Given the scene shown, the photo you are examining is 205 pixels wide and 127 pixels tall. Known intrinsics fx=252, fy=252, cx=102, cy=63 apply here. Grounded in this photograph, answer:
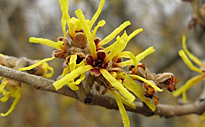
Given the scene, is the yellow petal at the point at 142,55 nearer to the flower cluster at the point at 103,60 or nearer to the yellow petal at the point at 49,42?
the flower cluster at the point at 103,60

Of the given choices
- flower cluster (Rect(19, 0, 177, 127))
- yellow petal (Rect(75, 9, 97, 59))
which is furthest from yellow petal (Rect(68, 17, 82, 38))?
yellow petal (Rect(75, 9, 97, 59))

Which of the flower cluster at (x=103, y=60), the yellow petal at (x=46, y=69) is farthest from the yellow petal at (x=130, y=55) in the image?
the yellow petal at (x=46, y=69)

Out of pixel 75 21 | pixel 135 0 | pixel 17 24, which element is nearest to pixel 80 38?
pixel 75 21

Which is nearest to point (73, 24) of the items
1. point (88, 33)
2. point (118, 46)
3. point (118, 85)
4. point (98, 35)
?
point (88, 33)

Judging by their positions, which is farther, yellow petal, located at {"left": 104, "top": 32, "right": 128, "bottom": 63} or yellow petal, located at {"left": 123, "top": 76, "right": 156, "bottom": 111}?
yellow petal, located at {"left": 123, "top": 76, "right": 156, "bottom": 111}

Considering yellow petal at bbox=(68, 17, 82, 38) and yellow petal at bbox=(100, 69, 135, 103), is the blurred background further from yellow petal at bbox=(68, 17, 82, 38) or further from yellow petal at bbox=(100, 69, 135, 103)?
yellow petal at bbox=(100, 69, 135, 103)

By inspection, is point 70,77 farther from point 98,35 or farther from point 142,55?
point 98,35
